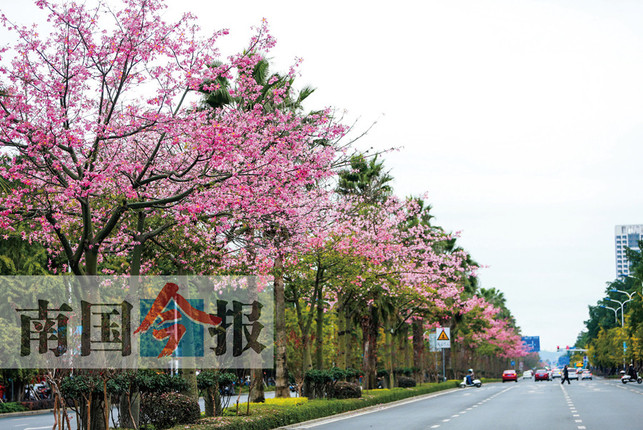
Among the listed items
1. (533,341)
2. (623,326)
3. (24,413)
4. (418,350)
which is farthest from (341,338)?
(533,341)

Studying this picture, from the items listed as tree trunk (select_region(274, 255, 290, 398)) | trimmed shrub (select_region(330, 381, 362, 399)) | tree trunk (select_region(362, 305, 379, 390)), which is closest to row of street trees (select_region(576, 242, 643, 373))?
tree trunk (select_region(362, 305, 379, 390))

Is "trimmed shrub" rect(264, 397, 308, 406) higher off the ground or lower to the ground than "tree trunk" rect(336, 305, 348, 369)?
lower

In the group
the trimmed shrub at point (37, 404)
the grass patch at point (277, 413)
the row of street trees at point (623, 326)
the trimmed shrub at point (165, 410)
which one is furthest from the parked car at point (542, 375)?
the trimmed shrub at point (165, 410)

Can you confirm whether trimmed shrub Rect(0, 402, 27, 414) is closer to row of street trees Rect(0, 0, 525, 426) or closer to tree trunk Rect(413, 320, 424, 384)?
row of street trees Rect(0, 0, 525, 426)

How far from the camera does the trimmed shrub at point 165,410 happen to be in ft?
54.8

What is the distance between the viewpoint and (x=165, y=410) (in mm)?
16812

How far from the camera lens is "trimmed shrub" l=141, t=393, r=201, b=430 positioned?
→ 54.8ft

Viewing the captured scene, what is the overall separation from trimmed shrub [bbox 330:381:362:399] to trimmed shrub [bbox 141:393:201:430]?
44.8 feet

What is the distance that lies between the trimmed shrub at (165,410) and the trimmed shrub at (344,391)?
1367 centimetres

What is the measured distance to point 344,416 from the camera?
2616 cm

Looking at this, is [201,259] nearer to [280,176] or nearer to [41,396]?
[280,176]

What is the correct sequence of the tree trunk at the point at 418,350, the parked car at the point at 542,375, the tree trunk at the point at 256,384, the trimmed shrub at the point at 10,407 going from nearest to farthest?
the tree trunk at the point at 256,384
the trimmed shrub at the point at 10,407
the tree trunk at the point at 418,350
the parked car at the point at 542,375

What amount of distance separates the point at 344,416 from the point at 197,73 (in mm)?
15147

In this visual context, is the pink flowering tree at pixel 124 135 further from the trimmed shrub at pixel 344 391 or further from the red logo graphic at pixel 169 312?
the trimmed shrub at pixel 344 391
